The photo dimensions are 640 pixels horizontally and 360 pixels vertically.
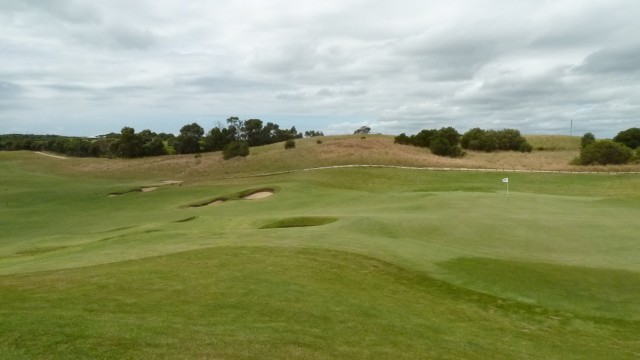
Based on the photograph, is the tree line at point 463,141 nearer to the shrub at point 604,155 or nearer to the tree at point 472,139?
the tree at point 472,139

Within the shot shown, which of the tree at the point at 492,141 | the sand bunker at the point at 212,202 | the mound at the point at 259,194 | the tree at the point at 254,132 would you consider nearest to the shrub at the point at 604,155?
the tree at the point at 492,141

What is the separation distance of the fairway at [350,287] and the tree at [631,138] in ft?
265

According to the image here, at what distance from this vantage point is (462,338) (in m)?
11.3

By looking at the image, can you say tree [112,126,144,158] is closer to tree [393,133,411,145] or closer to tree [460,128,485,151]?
tree [393,133,411,145]

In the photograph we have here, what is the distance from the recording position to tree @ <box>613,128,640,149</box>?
101062mm

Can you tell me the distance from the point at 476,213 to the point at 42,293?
21.3 m

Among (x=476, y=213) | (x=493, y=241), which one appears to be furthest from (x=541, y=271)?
(x=476, y=213)

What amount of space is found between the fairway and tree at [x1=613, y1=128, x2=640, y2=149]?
8068cm

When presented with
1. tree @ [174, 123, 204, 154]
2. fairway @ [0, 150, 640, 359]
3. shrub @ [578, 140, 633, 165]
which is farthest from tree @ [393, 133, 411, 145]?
fairway @ [0, 150, 640, 359]

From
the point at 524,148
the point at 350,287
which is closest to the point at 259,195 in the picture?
the point at 350,287

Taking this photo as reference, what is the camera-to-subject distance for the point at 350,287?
47.1ft

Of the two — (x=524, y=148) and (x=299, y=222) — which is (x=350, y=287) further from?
(x=524, y=148)

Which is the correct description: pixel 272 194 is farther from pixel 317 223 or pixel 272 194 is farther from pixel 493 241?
pixel 493 241

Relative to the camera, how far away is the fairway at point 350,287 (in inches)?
357
